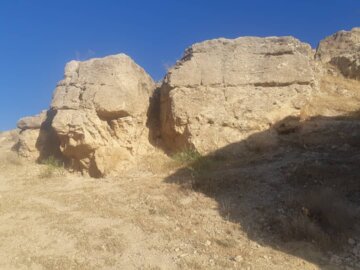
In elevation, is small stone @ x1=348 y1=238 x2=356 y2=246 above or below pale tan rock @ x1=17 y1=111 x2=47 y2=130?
below

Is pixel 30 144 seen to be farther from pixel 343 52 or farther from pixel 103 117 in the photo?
pixel 343 52

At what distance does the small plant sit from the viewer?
9719mm

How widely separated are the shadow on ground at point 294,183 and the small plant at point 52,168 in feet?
11.0

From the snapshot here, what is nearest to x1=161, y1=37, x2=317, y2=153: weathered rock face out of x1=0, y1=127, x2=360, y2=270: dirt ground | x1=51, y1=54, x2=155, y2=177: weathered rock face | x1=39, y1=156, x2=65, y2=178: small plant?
x1=51, y1=54, x2=155, y2=177: weathered rock face

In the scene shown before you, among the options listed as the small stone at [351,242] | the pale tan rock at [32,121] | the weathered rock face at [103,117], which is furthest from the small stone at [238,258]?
the pale tan rock at [32,121]

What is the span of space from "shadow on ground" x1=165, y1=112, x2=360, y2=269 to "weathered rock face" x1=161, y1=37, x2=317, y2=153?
457 mm

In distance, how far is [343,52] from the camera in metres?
12.7

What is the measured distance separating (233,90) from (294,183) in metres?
3.44

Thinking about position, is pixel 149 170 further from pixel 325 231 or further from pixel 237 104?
pixel 325 231

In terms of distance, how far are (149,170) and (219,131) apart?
1.89 meters

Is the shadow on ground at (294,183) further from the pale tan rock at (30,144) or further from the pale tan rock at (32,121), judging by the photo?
the pale tan rock at (32,121)

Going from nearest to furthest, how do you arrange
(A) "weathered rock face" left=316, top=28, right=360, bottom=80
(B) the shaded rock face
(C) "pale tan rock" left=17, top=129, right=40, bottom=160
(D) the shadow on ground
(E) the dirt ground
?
(E) the dirt ground → (D) the shadow on ground → (B) the shaded rock face → (C) "pale tan rock" left=17, top=129, right=40, bottom=160 → (A) "weathered rock face" left=316, top=28, right=360, bottom=80

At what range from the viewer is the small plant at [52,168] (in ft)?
31.9

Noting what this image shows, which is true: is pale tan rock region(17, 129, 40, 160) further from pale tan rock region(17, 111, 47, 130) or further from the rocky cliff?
the rocky cliff
